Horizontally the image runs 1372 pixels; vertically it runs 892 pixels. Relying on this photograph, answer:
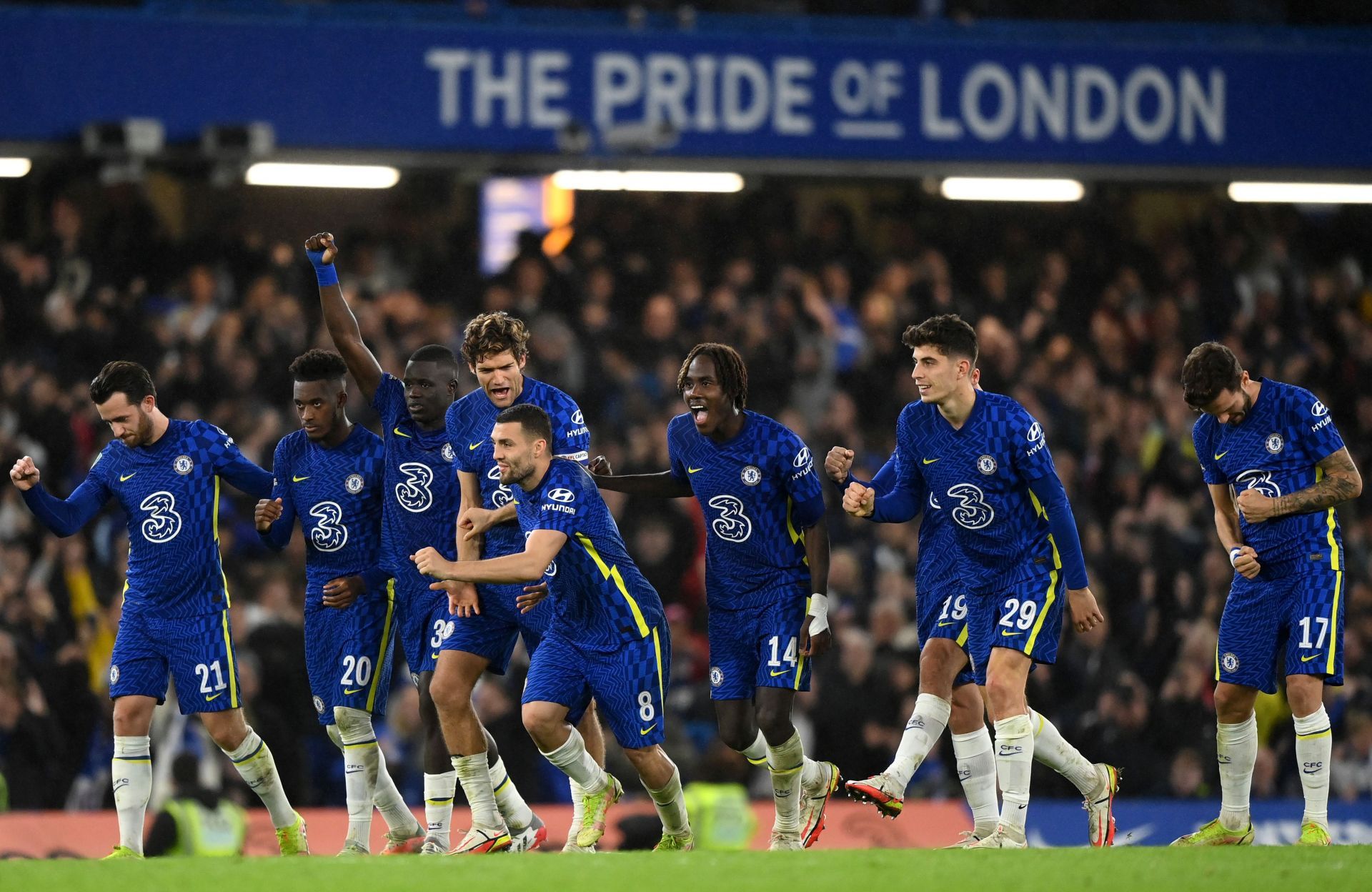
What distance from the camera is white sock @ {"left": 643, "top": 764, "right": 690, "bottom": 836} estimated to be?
28.1ft

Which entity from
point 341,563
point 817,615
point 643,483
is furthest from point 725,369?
point 341,563

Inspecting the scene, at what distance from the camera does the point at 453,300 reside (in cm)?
1545

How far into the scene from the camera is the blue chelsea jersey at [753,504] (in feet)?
29.1

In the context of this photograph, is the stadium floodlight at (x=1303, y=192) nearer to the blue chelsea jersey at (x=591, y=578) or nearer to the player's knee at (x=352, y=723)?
the blue chelsea jersey at (x=591, y=578)

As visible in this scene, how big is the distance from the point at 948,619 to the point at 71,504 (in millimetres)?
4278

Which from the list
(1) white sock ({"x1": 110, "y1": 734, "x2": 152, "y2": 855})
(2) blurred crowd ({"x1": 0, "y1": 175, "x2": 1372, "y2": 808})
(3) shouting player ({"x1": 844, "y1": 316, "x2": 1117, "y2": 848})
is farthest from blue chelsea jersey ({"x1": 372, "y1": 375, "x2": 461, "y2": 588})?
(2) blurred crowd ({"x1": 0, "y1": 175, "x2": 1372, "y2": 808})

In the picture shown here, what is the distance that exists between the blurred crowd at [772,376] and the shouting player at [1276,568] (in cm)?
417

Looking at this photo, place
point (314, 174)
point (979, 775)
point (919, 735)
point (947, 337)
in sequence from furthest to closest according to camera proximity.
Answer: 1. point (314, 174)
2. point (979, 775)
3. point (919, 735)
4. point (947, 337)

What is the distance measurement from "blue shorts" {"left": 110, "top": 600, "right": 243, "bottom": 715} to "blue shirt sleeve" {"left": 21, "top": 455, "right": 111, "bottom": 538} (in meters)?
0.51

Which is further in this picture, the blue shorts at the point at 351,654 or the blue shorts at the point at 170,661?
the blue shorts at the point at 351,654

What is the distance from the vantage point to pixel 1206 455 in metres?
9.27

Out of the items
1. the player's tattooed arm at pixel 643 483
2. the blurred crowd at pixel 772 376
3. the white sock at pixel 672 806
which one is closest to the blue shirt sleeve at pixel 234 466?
the player's tattooed arm at pixel 643 483

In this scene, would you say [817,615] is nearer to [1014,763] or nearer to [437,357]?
[1014,763]

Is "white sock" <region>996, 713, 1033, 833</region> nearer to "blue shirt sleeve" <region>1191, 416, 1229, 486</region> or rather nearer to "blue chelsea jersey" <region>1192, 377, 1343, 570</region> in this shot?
"blue chelsea jersey" <region>1192, 377, 1343, 570</region>
